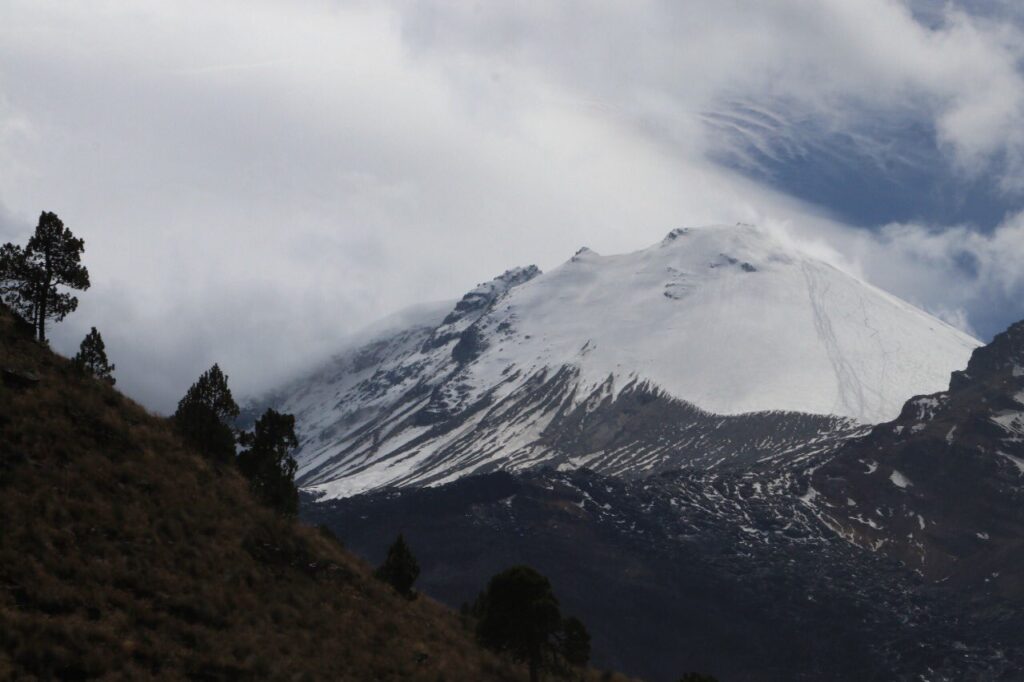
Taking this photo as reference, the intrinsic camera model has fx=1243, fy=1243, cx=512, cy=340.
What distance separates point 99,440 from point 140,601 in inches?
519

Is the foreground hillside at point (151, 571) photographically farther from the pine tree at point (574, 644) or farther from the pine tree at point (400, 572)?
the pine tree at point (574, 644)

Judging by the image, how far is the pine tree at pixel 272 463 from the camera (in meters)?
75.7

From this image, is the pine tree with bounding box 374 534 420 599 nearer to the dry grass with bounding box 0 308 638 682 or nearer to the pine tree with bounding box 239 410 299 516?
the dry grass with bounding box 0 308 638 682

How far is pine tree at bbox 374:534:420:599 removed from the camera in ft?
260

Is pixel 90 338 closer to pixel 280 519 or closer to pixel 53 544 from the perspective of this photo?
pixel 280 519

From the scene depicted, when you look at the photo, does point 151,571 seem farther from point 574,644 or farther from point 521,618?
point 574,644

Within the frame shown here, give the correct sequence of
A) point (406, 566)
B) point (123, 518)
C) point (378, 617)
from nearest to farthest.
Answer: point (123, 518)
point (378, 617)
point (406, 566)

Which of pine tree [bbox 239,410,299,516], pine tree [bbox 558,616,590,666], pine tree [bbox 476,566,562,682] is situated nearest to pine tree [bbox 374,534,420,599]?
pine tree [bbox 476,566,562,682]

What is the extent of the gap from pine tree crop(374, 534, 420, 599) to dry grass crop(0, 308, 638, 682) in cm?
420

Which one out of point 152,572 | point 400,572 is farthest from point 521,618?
point 152,572

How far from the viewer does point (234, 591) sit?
57.9 metres

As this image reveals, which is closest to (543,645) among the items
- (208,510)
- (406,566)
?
(406,566)

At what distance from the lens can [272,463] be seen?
79.7 metres

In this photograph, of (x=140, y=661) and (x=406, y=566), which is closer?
(x=140, y=661)
